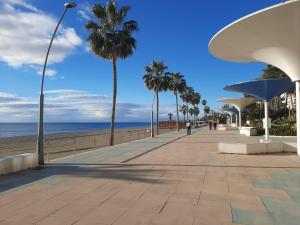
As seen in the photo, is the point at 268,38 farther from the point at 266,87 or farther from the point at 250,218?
the point at 266,87

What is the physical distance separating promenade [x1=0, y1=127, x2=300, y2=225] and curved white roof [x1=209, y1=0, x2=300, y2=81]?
4.34 metres

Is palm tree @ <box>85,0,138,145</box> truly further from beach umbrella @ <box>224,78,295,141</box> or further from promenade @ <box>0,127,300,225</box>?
promenade @ <box>0,127,300,225</box>

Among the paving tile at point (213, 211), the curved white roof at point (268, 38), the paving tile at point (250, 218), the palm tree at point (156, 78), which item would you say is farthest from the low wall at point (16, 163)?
the palm tree at point (156, 78)

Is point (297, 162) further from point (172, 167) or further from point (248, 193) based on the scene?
point (248, 193)

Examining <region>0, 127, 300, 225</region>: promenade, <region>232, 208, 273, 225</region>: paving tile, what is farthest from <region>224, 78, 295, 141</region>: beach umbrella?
<region>232, 208, 273, 225</region>: paving tile

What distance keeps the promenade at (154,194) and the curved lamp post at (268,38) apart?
14.0 feet

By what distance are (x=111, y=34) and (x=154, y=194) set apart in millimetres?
18638

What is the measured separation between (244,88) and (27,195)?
19056 millimetres

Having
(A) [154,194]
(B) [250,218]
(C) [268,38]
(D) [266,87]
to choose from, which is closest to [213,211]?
(B) [250,218]

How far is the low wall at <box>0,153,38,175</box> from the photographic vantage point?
34.9 ft

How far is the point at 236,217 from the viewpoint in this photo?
6.01 meters

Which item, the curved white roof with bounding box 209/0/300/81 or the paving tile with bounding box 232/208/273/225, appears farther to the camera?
the curved white roof with bounding box 209/0/300/81

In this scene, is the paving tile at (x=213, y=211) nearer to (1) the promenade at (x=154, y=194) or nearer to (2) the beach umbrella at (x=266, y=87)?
(1) the promenade at (x=154, y=194)

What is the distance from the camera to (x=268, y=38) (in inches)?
501
